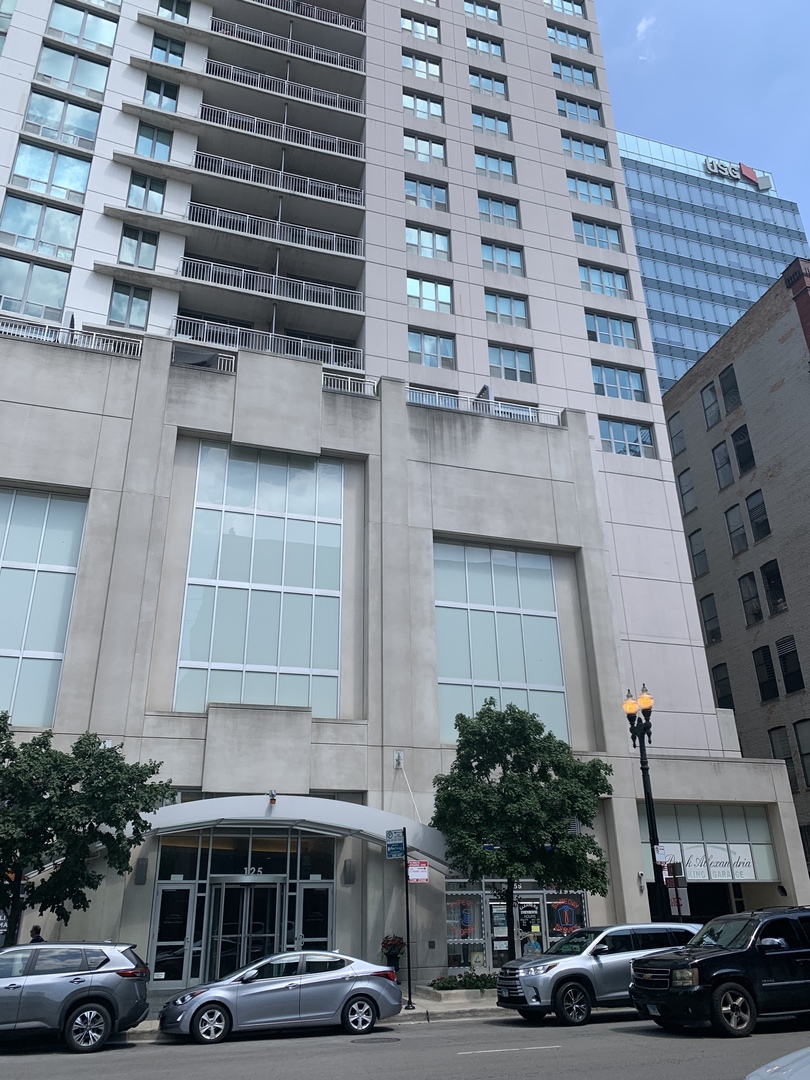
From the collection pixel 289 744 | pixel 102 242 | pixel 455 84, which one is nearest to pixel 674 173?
pixel 455 84

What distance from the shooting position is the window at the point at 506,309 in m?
36.6

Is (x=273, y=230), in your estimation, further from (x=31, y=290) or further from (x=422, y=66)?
(x=422, y=66)

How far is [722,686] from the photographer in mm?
43875

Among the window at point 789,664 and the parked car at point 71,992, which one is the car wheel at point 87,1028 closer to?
the parked car at point 71,992

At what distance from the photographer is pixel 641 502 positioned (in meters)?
34.2

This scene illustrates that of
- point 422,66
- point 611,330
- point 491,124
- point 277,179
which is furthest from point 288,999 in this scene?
point 422,66

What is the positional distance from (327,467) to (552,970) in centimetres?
1691

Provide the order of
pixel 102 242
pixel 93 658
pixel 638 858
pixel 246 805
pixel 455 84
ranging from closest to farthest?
1. pixel 246 805
2. pixel 93 658
3. pixel 638 858
4. pixel 102 242
5. pixel 455 84

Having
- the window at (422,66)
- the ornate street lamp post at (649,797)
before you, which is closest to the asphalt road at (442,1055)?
the ornate street lamp post at (649,797)

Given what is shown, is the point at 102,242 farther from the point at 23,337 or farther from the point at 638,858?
the point at 638,858

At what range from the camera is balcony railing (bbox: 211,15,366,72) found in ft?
125

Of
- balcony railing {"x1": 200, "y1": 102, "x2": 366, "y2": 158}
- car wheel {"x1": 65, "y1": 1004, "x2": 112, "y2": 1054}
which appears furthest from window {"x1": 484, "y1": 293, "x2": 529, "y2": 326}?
car wheel {"x1": 65, "y1": 1004, "x2": 112, "y2": 1054}

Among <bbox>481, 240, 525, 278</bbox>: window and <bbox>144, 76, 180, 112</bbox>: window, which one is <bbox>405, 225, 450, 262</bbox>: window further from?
<bbox>144, 76, 180, 112</bbox>: window

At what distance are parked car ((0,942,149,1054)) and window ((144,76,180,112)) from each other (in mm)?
33863
